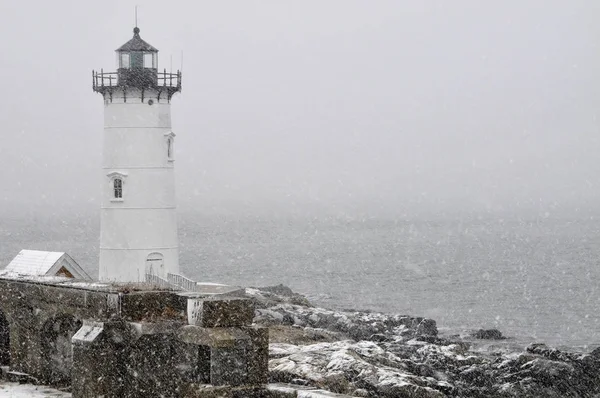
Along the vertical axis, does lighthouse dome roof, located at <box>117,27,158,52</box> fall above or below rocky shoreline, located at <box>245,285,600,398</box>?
above

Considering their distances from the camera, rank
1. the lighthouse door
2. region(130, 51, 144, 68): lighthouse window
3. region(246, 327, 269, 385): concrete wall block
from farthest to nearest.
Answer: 1. region(130, 51, 144, 68): lighthouse window
2. the lighthouse door
3. region(246, 327, 269, 385): concrete wall block

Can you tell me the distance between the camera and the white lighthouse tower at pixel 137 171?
91.6 ft

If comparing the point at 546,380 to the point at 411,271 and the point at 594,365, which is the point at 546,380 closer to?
the point at 594,365

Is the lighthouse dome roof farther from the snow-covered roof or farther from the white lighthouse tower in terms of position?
the snow-covered roof

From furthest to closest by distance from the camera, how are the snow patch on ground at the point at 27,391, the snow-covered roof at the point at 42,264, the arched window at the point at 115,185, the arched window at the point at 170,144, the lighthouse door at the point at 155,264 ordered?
the arched window at the point at 170,144
the arched window at the point at 115,185
the lighthouse door at the point at 155,264
the snow-covered roof at the point at 42,264
the snow patch on ground at the point at 27,391

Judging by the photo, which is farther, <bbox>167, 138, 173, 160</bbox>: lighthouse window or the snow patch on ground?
<bbox>167, 138, 173, 160</bbox>: lighthouse window

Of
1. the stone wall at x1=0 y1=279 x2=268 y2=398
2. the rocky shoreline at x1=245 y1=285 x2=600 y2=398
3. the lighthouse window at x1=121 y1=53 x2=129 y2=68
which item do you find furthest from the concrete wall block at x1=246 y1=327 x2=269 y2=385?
the lighthouse window at x1=121 y1=53 x2=129 y2=68

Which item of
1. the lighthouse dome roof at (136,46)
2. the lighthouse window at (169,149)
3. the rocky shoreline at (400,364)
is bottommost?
the rocky shoreline at (400,364)

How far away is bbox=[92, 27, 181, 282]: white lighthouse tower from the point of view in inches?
1099

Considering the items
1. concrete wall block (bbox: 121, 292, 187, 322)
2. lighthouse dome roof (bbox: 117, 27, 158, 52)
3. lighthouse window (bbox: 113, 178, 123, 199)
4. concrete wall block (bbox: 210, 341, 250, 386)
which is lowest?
concrete wall block (bbox: 210, 341, 250, 386)

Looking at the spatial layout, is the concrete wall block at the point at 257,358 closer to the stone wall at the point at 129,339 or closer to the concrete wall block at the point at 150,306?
the stone wall at the point at 129,339

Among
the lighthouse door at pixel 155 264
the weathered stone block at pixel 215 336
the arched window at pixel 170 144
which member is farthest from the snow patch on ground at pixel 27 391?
the arched window at pixel 170 144

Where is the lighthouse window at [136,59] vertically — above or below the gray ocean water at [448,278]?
above

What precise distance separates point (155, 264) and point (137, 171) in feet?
9.36
